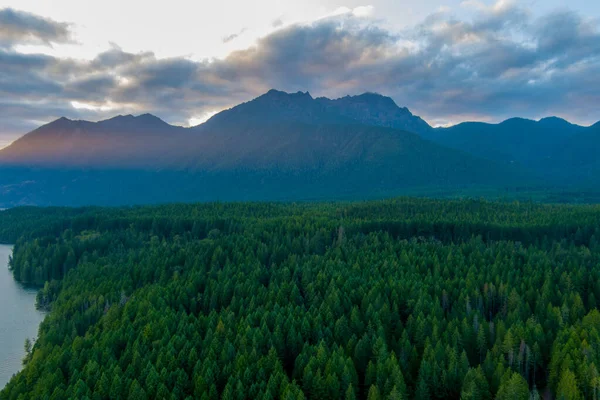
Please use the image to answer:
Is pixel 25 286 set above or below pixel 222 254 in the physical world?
below

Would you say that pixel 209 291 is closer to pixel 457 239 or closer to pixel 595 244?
pixel 457 239

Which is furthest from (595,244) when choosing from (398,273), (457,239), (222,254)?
(222,254)

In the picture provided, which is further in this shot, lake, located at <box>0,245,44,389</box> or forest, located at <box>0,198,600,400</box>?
lake, located at <box>0,245,44,389</box>

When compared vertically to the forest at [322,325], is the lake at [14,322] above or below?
below

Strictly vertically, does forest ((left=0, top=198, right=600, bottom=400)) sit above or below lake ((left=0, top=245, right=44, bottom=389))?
above

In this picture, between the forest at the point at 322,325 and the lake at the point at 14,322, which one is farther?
the lake at the point at 14,322
